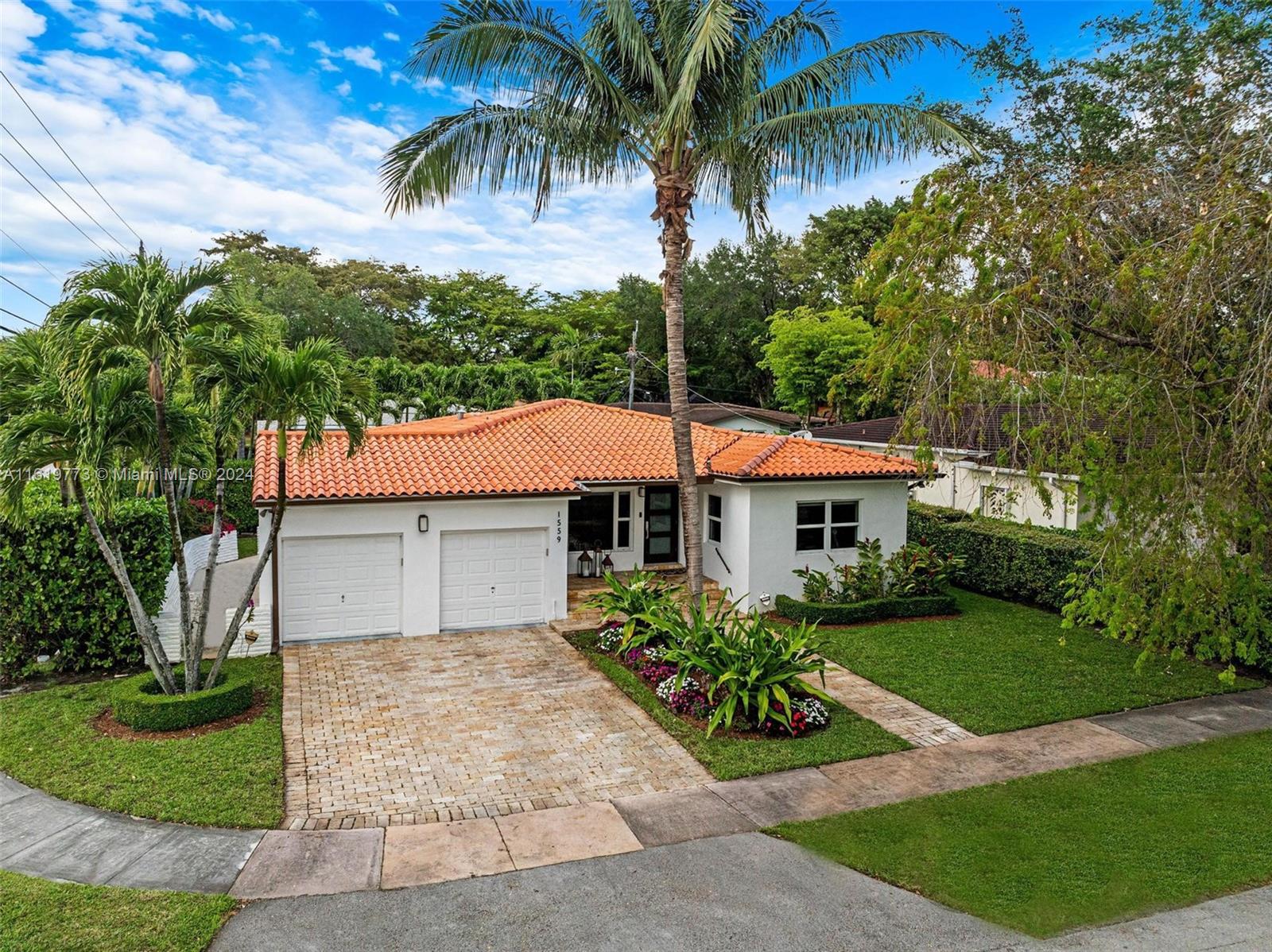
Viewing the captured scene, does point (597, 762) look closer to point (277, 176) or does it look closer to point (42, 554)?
point (42, 554)

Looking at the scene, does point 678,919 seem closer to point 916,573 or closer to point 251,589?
point 251,589

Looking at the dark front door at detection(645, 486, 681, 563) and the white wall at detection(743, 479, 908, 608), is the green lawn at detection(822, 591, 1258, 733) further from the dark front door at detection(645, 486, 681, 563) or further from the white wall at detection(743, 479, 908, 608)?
the dark front door at detection(645, 486, 681, 563)

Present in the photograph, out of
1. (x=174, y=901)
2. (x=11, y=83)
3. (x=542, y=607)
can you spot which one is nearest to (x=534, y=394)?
(x=542, y=607)

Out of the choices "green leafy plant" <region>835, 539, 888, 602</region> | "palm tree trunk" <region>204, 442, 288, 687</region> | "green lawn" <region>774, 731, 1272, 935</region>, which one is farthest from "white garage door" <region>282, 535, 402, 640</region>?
"green lawn" <region>774, 731, 1272, 935</region>

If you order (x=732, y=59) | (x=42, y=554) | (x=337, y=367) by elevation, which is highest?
(x=732, y=59)

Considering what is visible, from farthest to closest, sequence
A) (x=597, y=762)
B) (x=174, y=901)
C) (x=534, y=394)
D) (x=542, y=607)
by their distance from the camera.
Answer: (x=534, y=394) < (x=542, y=607) < (x=597, y=762) < (x=174, y=901)

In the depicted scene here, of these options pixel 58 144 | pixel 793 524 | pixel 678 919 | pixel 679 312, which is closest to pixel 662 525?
pixel 793 524
